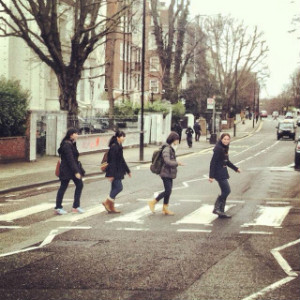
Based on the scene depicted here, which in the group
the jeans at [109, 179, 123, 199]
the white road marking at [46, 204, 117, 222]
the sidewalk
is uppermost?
the jeans at [109, 179, 123, 199]

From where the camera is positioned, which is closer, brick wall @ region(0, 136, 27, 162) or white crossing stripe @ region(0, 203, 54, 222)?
white crossing stripe @ region(0, 203, 54, 222)

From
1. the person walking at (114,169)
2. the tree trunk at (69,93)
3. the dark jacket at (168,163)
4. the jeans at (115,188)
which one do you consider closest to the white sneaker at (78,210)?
the person walking at (114,169)

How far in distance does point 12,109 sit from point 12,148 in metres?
1.65

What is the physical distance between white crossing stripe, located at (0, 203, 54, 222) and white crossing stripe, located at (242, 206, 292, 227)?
4491mm

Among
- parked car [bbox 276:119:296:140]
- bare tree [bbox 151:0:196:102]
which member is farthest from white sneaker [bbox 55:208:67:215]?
parked car [bbox 276:119:296:140]

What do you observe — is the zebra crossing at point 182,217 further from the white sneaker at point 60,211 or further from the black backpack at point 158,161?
the black backpack at point 158,161

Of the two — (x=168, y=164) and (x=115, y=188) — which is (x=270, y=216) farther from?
(x=115, y=188)

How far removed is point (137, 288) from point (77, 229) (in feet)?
13.1

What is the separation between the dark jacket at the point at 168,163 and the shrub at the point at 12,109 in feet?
45.5

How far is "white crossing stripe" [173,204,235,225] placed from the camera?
11.3 meters

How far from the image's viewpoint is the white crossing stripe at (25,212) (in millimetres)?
11905

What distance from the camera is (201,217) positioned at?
11.8 metres

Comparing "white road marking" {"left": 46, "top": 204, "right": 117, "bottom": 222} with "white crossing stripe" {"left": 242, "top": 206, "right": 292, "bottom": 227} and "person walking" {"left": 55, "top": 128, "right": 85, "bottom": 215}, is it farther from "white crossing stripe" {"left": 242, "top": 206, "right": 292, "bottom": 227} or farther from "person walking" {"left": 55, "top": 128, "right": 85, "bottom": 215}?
"white crossing stripe" {"left": 242, "top": 206, "right": 292, "bottom": 227}

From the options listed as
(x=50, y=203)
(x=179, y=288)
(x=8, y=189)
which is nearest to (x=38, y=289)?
(x=179, y=288)
